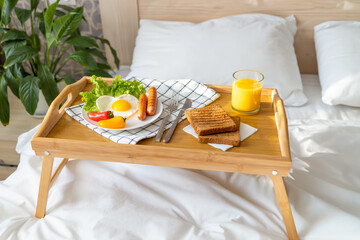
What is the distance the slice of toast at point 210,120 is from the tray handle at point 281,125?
15 centimetres

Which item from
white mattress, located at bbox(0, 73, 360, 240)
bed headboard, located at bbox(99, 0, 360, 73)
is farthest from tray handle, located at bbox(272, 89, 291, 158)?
bed headboard, located at bbox(99, 0, 360, 73)

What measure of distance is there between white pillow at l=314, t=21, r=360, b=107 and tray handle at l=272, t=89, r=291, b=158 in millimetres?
503

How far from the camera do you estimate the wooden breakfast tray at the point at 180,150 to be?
3.18 ft

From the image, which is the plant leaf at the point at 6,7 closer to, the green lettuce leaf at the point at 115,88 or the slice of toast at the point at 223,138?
the green lettuce leaf at the point at 115,88

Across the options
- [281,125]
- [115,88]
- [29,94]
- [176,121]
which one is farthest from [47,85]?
[281,125]

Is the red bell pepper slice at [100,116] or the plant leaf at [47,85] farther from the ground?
the red bell pepper slice at [100,116]

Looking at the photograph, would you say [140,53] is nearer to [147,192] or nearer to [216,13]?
[216,13]

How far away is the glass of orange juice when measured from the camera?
1175 millimetres

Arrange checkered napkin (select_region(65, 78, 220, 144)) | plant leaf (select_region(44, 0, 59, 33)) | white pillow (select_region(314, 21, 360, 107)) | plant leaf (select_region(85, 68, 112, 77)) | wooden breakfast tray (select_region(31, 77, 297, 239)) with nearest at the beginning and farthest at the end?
1. wooden breakfast tray (select_region(31, 77, 297, 239))
2. checkered napkin (select_region(65, 78, 220, 144))
3. white pillow (select_region(314, 21, 360, 107))
4. plant leaf (select_region(44, 0, 59, 33))
5. plant leaf (select_region(85, 68, 112, 77))

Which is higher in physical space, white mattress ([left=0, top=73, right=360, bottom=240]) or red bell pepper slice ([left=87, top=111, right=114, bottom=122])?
red bell pepper slice ([left=87, top=111, right=114, bottom=122])

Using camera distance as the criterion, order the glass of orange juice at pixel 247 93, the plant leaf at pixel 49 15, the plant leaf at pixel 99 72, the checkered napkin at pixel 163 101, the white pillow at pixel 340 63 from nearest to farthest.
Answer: the checkered napkin at pixel 163 101 < the glass of orange juice at pixel 247 93 < the white pillow at pixel 340 63 < the plant leaf at pixel 49 15 < the plant leaf at pixel 99 72

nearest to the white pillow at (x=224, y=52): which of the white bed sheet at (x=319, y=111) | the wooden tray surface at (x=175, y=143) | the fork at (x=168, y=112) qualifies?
the white bed sheet at (x=319, y=111)

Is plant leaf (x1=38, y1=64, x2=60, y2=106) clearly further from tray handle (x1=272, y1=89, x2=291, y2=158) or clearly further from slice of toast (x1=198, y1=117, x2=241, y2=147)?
tray handle (x1=272, y1=89, x2=291, y2=158)

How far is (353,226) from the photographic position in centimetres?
102
